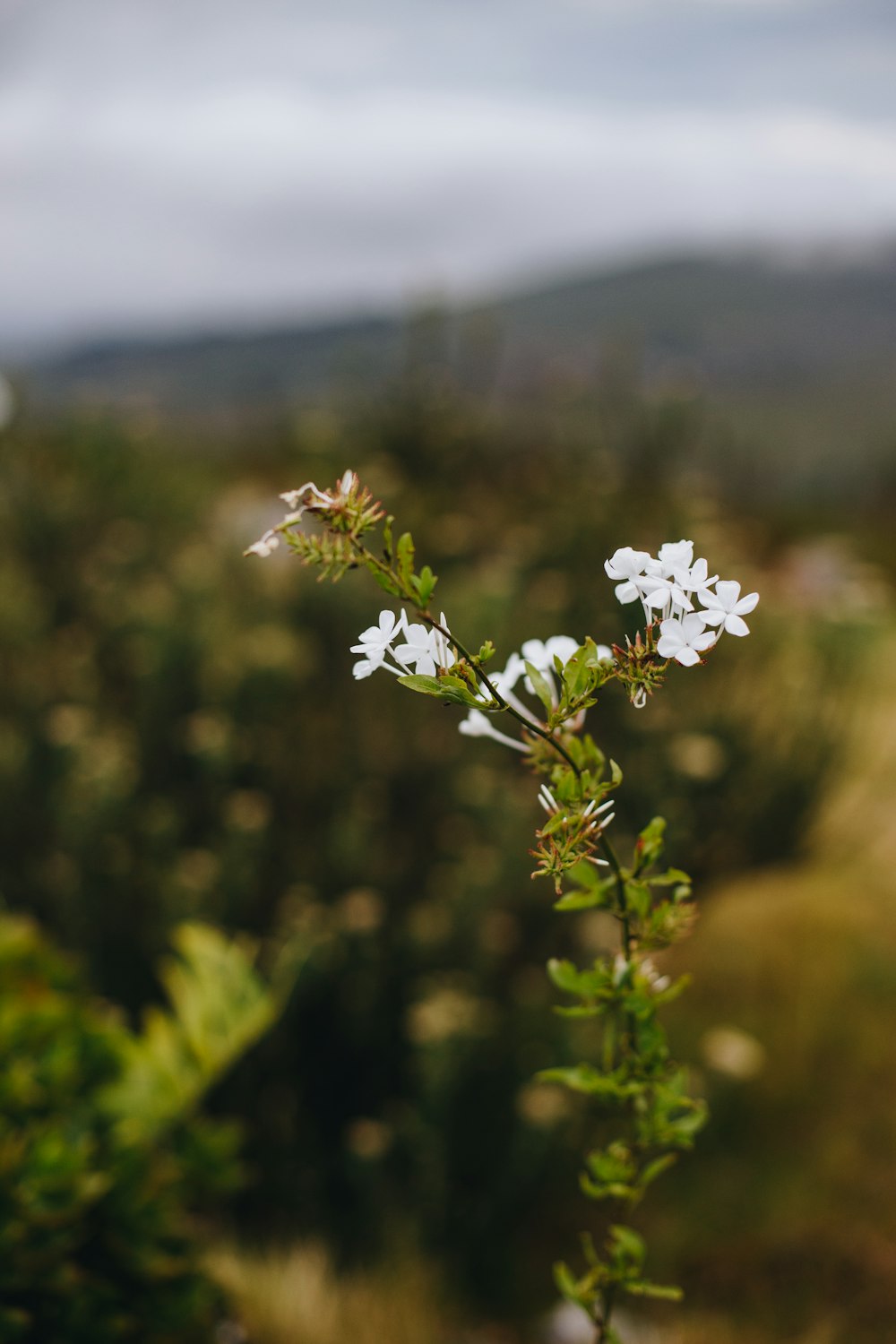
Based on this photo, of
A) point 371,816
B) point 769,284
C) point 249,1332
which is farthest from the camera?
point 769,284

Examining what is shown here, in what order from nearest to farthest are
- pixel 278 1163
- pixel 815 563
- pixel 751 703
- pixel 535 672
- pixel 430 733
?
pixel 535 672 < pixel 278 1163 < pixel 430 733 < pixel 751 703 < pixel 815 563

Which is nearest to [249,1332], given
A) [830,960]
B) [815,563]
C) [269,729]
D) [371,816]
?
[371,816]

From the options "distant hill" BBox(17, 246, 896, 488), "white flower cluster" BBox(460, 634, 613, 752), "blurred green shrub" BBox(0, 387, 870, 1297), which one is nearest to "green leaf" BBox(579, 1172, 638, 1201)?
"white flower cluster" BBox(460, 634, 613, 752)

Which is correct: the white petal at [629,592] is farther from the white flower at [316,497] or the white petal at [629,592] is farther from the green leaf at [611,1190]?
the green leaf at [611,1190]

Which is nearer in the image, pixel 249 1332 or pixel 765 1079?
pixel 249 1332

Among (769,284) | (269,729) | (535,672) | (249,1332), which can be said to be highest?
(769,284)

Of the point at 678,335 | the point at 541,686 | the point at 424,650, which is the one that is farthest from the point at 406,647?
the point at 678,335

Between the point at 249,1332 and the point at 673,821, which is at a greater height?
the point at 673,821

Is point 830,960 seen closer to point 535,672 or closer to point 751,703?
point 751,703
